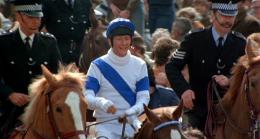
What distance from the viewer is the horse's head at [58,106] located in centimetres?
1104

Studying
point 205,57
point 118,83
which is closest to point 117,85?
point 118,83

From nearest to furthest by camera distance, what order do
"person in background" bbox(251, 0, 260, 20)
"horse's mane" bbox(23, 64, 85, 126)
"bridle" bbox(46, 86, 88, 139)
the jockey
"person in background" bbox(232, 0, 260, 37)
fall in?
"bridle" bbox(46, 86, 88, 139) < "horse's mane" bbox(23, 64, 85, 126) < the jockey < "person in background" bbox(232, 0, 260, 37) < "person in background" bbox(251, 0, 260, 20)

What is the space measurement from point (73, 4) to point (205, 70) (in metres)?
3.60

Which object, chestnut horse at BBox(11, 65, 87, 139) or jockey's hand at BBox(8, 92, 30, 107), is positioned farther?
jockey's hand at BBox(8, 92, 30, 107)

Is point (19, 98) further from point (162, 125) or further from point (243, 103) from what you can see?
point (243, 103)

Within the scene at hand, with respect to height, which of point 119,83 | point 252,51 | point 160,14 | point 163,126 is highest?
point 252,51

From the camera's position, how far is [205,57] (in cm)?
1317

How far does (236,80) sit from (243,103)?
11.4 inches

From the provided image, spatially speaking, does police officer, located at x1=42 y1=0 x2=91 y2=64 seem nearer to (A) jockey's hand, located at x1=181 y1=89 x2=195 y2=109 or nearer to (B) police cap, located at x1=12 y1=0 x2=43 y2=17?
(B) police cap, located at x1=12 y1=0 x2=43 y2=17

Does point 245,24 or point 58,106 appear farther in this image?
point 245,24

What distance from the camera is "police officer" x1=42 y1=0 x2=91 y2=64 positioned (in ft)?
52.4

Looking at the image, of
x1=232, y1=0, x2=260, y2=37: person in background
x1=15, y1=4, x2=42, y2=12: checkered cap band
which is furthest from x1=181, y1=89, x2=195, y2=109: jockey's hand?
x1=232, y1=0, x2=260, y2=37: person in background

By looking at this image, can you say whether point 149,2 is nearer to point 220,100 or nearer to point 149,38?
point 149,38

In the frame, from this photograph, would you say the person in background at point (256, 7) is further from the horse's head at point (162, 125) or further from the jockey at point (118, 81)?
the horse's head at point (162, 125)
